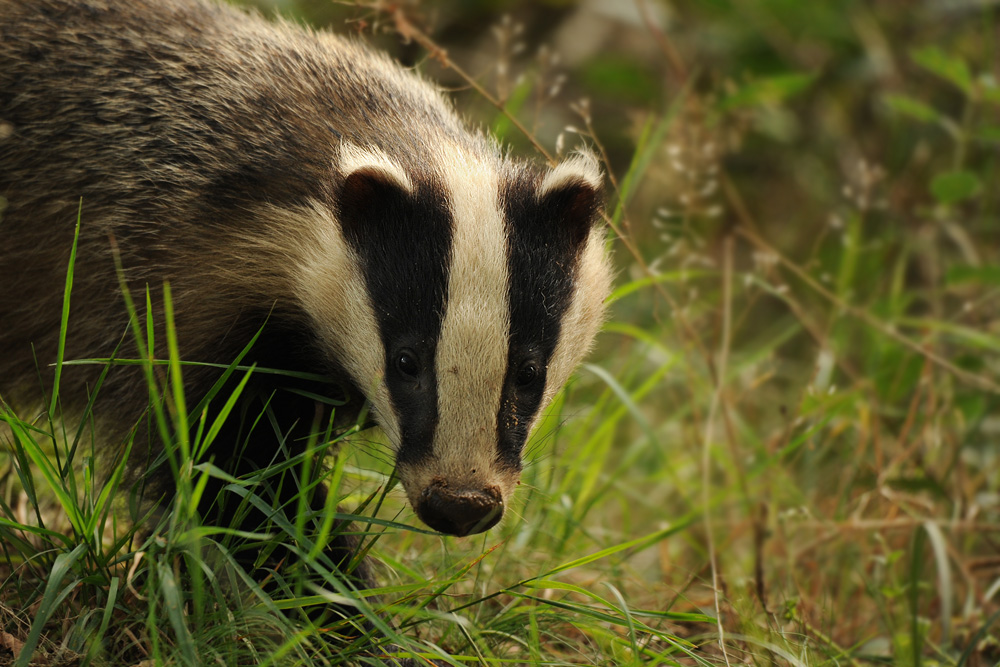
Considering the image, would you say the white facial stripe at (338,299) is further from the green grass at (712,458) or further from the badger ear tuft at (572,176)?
the badger ear tuft at (572,176)

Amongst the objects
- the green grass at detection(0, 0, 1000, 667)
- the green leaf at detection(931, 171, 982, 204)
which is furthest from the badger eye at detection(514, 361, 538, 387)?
the green leaf at detection(931, 171, 982, 204)

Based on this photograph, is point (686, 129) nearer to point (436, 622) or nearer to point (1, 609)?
point (436, 622)

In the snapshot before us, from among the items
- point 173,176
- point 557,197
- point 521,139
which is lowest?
point 521,139

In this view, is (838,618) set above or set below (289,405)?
below

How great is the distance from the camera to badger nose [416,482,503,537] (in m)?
2.49

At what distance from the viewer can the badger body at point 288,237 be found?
8.62 feet

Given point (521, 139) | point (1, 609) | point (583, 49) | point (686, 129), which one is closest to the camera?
point (1, 609)

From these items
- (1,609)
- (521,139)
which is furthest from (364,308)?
(521,139)

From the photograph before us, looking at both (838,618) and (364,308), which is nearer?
(364,308)

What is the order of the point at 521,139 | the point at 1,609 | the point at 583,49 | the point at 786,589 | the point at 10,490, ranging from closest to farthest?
the point at 1,609
the point at 10,490
the point at 786,589
the point at 521,139
the point at 583,49

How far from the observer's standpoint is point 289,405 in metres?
3.07

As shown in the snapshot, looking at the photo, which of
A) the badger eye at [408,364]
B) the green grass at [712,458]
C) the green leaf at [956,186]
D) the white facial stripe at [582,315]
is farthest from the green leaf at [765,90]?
the badger eye at [408,364]

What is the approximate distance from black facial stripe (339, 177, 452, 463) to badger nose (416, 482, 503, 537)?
0.39ft

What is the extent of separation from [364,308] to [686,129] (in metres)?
2.71
